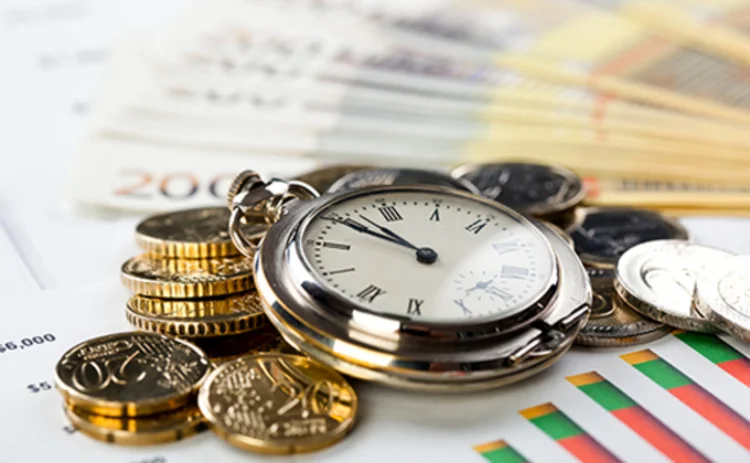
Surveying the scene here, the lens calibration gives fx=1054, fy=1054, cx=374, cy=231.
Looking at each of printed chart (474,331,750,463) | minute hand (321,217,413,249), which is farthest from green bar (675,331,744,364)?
minute hand (321,217,413,249)

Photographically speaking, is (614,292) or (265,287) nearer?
(265,287)

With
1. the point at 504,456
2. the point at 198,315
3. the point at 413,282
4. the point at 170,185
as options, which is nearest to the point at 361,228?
the point at 413,282

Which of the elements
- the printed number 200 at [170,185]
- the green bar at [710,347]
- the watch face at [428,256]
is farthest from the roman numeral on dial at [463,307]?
the printed number 200 at [170,185]

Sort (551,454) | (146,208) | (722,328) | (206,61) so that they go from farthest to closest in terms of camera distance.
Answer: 1. (206,61)
2. (146,208)
3. (722,328)
4. (551,454)

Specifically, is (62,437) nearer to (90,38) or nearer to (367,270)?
(367,270)

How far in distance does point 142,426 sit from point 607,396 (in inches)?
19.9

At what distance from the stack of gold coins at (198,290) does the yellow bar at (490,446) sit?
30cm

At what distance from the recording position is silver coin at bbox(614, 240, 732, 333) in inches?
50.1

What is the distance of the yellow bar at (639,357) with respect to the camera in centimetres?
124

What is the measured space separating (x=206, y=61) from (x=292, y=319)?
1167 mm

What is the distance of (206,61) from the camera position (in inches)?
85.7

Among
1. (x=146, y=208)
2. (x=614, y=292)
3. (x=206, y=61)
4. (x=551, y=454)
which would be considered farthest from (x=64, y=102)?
(x=551, y=454)

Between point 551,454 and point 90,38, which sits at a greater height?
point 90,38

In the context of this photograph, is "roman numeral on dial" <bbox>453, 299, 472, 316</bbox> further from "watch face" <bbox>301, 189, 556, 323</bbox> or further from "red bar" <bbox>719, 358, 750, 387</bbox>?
"red bar" <bbox>719, 358, 750, 387</bbox>
